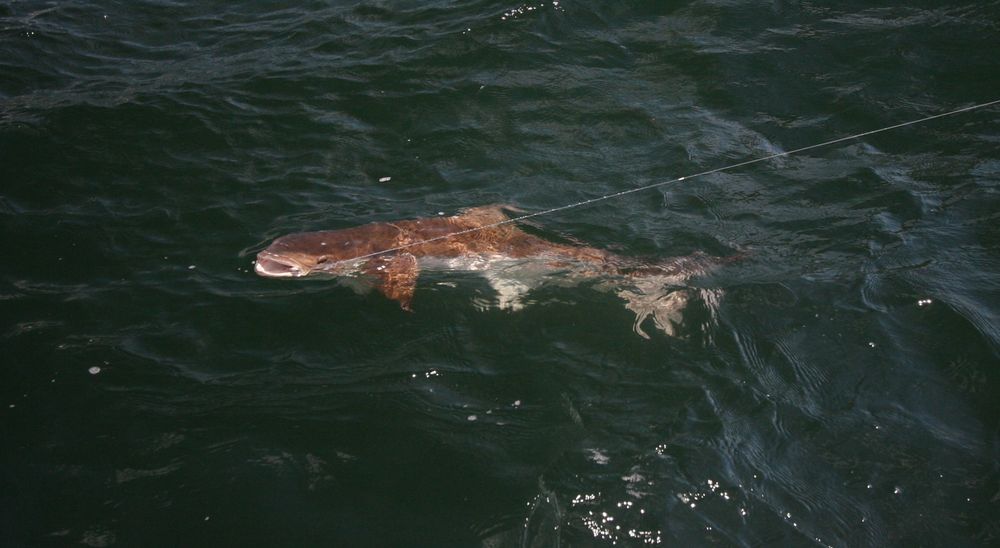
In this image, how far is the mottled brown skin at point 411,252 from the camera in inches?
243

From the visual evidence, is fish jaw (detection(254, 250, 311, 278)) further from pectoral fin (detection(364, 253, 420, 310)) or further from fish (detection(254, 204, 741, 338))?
pectoral fin (detection(364, 253, 420, 310))

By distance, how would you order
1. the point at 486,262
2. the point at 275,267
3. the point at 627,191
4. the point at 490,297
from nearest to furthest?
the point at 275,267 < the point at 490,297 < the point at 486,262 < the point at 627,191

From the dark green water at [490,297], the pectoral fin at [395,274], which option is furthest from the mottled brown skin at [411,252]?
the dark green water at [490,297]

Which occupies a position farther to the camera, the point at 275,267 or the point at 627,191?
the point at 627,191

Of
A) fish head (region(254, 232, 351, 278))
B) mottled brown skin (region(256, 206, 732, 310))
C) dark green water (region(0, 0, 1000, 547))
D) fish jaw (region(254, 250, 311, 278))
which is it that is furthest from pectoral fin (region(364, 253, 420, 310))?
fish jaw (region(254, 250, 311, 278))

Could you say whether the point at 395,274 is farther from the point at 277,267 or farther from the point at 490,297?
the point at 277,267

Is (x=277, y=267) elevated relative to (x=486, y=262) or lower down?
elevated

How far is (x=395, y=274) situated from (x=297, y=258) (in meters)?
0.80

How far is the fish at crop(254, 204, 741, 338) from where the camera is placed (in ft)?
20.0

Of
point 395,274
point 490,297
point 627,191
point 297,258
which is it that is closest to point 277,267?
point 297,258

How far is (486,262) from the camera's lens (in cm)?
661

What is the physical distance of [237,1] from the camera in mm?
11570

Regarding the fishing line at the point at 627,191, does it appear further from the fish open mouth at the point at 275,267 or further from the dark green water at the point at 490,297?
the fish open mouth at the point at 275,267

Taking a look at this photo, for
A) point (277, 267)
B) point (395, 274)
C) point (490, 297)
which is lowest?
point (490, 297)
